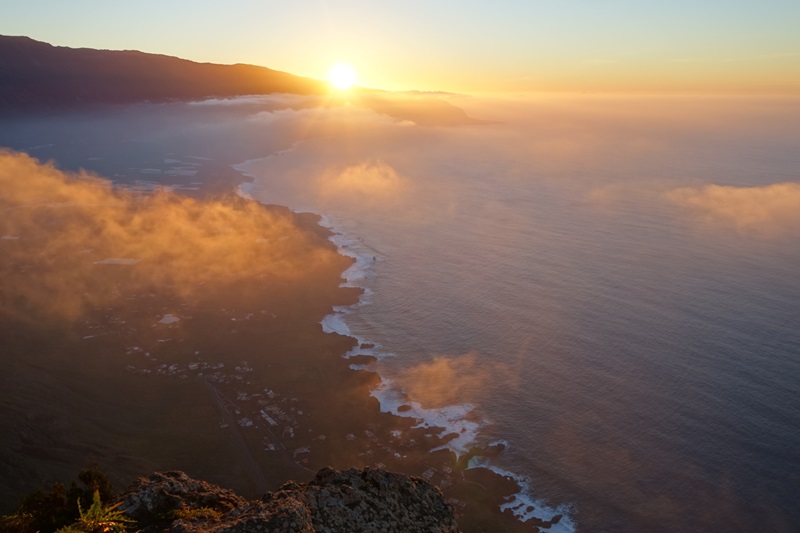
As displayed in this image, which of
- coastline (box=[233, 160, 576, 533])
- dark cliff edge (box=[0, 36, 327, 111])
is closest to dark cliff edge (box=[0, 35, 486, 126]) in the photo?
dark cliff edge (box=[0, 36, 327, 111])

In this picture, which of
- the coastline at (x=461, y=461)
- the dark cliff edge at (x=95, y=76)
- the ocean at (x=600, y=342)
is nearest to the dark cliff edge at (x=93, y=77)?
the dark cliff edge at (x=95, y=76)

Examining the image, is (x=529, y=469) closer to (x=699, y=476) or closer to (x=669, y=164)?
(x=699, y=476)

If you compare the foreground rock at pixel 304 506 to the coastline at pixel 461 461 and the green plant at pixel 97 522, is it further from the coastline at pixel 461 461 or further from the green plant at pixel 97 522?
the coastline at pixel 461 461

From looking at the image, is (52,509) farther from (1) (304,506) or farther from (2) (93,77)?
(2) (93,77)

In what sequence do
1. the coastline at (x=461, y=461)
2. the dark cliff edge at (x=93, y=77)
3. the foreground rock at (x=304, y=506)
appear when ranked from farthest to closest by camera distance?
the dark cliff edge at (x=93, y=77) → the coastline at (x=461, y=461) → the foreground rock at (x=304, y=506)

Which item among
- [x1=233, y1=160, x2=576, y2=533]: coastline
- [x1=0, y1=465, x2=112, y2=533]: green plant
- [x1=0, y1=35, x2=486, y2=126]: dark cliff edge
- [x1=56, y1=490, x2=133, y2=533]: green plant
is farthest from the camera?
[x1=0, y1=35, x2=486, y2=126]: dark cliff edge

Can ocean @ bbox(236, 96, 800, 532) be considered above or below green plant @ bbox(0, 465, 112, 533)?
below

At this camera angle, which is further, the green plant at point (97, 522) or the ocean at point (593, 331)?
the ocean at point (593, 331)

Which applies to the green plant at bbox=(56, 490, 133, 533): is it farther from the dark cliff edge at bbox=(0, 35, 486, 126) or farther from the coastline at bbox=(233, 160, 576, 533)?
the dark cliff edge at bbox=(0, 35, 486, 126)
